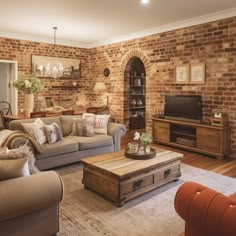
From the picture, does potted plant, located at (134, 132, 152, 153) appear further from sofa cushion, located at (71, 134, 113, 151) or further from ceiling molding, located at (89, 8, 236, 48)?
ceiling molding, located at (89, 8, 236, 48)

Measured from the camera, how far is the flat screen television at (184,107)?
Answer: 5.09 metres

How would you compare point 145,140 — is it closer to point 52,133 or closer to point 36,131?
point 52,133

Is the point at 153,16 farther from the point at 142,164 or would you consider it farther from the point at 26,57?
the point at 26,57

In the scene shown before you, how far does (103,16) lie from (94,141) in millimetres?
2557

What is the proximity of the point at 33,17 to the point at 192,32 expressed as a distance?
11.0 ft

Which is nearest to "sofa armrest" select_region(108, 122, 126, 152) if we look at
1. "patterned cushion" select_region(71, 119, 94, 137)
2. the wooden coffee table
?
"patterned cushion" select_region(71, 119, 94, 137)

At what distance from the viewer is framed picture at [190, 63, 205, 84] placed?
16.5 ft

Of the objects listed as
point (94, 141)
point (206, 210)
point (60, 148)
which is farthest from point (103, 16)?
point (206, 210)

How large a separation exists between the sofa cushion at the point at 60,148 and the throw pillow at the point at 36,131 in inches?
4.4

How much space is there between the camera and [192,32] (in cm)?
516

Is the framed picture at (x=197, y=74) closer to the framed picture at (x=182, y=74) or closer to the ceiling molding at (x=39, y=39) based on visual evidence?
the framed picture at (x=182, y=74)

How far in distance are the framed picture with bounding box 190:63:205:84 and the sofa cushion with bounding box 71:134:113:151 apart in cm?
224

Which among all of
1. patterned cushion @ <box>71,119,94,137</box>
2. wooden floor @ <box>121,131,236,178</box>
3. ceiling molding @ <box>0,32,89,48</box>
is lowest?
wooden floor @ <box>121,131,236,178</box>

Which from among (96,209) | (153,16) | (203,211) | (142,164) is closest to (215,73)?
(153,16)
